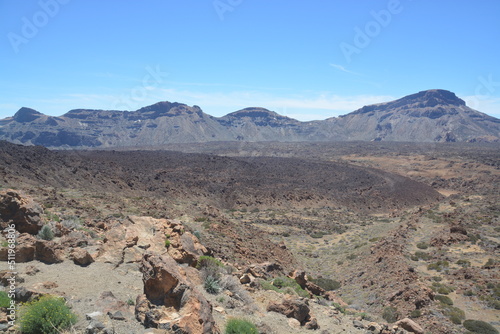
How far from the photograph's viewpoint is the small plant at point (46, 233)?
1035 centimetres

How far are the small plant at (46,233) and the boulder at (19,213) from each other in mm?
603

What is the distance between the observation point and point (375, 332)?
Answer: 9.40 meters

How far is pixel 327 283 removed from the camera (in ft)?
60.4

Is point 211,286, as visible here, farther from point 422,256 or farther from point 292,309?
point 422,256

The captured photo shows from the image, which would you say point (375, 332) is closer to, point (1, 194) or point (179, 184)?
point (1, 194)

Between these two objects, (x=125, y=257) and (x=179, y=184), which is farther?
(x=179, y=184)

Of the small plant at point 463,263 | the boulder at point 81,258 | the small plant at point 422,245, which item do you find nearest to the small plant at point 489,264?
the small plant at point 463,263

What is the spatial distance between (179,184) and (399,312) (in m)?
38.0

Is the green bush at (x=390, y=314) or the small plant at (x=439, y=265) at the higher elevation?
the small plant at (x=439, y=265)

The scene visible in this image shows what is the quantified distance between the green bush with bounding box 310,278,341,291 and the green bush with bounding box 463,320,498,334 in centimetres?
689

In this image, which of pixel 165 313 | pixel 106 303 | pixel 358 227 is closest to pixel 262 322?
pixel 165 313

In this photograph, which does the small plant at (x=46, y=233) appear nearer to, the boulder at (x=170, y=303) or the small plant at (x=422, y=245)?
the boulder at (x=170, y=303)

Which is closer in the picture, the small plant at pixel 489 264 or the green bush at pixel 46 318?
the green bush at pixel 46 318

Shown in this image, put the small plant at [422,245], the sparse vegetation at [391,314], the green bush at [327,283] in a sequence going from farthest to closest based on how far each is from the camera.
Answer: the small plant at [422,245] < the green bush at [327,283] < the sparse vegetation at [391,314]
